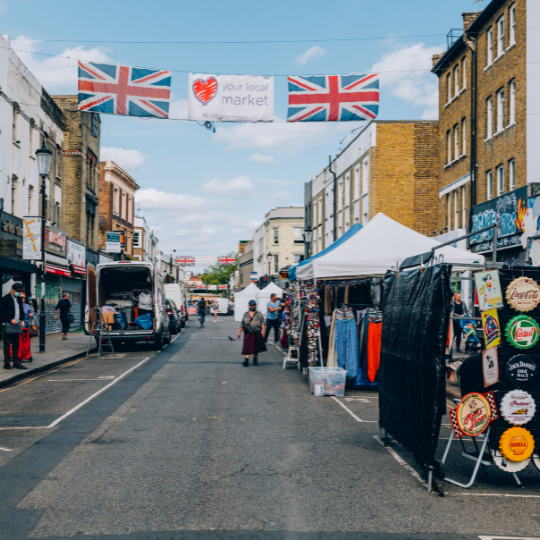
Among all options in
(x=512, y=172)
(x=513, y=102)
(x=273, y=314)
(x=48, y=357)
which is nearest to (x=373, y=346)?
(x=48, y=357)

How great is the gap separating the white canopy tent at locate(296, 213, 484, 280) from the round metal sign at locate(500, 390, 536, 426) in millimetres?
6097

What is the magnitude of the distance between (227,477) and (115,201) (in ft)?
162

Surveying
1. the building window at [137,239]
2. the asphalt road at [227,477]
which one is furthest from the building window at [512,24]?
the building window at [137,239]

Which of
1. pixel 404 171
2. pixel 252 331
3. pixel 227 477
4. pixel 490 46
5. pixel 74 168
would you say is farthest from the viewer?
pixel 74 168

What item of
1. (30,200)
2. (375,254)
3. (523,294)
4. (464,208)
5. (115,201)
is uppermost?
(115,201)

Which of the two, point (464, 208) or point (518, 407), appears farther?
point (464, 208)

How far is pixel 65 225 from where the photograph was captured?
117ft

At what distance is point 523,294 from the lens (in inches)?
230

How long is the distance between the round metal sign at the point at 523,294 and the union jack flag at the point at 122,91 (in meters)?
9.75

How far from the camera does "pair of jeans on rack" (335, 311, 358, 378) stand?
12.3m

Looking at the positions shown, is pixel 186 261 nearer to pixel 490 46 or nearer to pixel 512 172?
pixel 490 46

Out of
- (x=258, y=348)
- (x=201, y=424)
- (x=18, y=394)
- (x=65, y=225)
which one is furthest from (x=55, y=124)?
(x=201, y=424)

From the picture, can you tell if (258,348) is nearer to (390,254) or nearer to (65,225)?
(390,254)

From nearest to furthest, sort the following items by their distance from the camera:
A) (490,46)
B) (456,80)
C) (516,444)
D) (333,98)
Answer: (516,444), (333,98), (490,46), (456,80)
